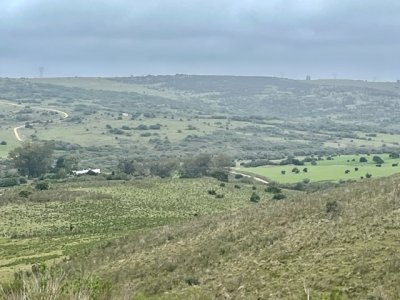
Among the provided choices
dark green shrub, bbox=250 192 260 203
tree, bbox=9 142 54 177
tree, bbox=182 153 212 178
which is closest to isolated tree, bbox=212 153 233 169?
tree, bbox=182 153 212 178

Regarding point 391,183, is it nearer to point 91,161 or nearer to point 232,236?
point 232,236

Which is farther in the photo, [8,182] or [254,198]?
[8,182]

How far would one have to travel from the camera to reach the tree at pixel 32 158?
132m

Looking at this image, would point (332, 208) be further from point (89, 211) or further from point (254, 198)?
point (254, 198)

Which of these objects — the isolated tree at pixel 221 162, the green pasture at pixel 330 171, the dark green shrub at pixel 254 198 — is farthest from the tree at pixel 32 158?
the dark green shrub at pixel 254 198

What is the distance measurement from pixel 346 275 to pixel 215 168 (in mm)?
102592

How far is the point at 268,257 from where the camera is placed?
33625 millimetres

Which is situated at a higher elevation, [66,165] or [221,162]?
[221,162]

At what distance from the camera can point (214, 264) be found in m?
35.3

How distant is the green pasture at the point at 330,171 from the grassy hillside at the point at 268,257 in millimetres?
71847

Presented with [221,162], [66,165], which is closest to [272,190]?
[221,162]

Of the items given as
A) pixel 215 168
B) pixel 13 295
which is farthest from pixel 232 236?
pixel 215 168

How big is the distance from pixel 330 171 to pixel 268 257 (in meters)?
102

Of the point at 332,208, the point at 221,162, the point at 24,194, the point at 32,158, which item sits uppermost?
the point at 332,208
